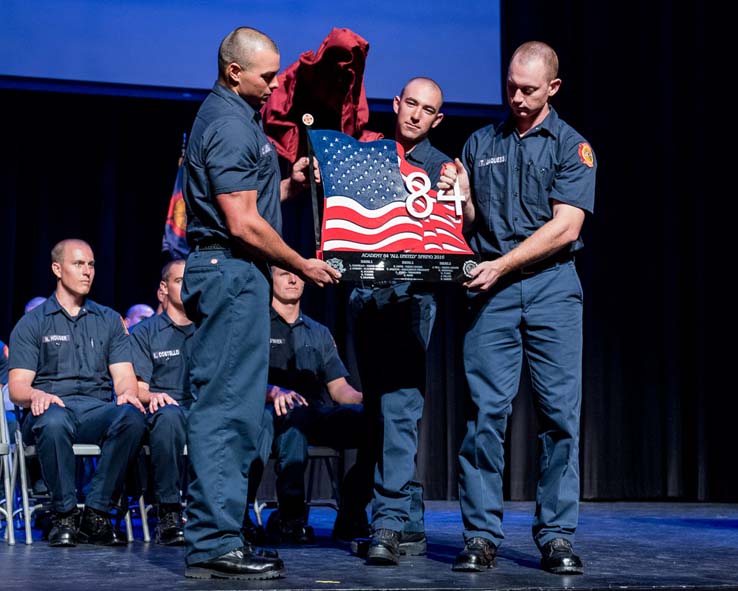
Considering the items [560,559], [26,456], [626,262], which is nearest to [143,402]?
[26,456]

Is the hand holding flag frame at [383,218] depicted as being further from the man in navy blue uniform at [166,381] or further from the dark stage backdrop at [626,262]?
the dark stage backdrop at [626,262]

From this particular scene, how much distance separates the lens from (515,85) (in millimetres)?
3217

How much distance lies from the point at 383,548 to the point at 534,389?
27.7 inches

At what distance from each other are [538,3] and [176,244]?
3.09 m

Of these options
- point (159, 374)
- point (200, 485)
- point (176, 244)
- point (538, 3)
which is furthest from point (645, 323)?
point (200, 485)

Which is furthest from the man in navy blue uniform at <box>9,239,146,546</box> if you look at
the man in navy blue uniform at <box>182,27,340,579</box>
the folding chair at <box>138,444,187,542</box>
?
the man in navy blue uniform at <box>182,27,340,579</box>

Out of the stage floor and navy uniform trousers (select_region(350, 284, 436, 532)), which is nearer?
the stage floor

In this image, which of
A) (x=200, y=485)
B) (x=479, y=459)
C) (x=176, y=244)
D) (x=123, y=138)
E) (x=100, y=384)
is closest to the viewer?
(x=200, y=485)

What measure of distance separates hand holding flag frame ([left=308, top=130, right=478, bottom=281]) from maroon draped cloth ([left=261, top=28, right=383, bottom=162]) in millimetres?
459

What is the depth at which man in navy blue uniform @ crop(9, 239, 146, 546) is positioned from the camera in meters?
4.06

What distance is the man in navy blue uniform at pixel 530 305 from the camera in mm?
3084

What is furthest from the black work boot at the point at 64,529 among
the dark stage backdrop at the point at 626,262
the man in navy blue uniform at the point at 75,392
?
the dark stage backdrop at the point at 626,262

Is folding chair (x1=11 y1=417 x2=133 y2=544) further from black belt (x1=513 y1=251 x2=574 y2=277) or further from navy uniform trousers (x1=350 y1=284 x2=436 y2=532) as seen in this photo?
black belt (x1=513 y1=251 x2=574 y2=277)

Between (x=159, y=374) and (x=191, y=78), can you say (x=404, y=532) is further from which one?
(x=191, y=78)
